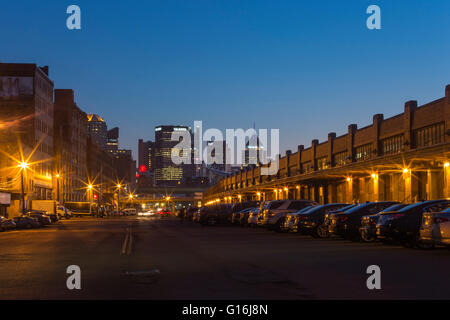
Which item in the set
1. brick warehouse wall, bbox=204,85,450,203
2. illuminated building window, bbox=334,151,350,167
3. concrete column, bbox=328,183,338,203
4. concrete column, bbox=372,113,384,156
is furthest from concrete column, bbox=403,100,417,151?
concrete column, bbox=328,183,338,203

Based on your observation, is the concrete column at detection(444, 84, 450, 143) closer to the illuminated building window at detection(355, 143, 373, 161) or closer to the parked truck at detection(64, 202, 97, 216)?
the illuminated building window at detection(355, 143, 373, 161)

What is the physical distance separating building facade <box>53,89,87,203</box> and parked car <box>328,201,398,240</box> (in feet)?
324

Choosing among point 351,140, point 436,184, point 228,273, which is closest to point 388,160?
point 436,184

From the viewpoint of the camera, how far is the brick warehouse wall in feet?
139

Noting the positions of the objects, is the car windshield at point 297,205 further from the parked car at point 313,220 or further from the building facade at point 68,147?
the building facade at point 68,147

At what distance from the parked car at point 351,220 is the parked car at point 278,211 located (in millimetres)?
8993

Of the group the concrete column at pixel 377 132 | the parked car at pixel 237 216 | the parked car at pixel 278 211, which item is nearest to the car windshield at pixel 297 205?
the parked car at pixel 278 211

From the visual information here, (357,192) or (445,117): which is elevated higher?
(445,117)

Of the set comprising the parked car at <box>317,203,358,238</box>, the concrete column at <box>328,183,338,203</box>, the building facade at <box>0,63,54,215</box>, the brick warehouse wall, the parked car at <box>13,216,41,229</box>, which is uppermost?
the building facade at <box>0,63,54,215</box>

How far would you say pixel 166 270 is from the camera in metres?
13.6

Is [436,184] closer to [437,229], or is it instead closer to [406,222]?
[406,222]
